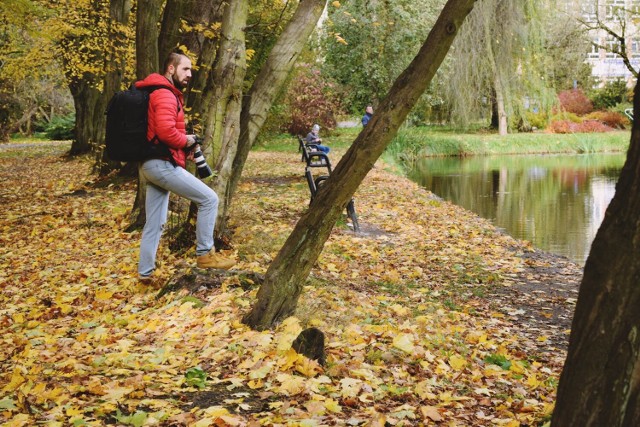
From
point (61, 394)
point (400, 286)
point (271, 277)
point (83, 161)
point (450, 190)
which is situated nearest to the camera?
point (61, 394)

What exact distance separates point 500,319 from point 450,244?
3967mm

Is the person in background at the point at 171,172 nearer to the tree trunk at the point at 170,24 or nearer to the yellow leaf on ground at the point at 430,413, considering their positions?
the yellow leaf on ground at the point at 430,413

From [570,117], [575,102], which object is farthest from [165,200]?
[575,102]

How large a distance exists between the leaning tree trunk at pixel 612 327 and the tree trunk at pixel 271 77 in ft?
16.6

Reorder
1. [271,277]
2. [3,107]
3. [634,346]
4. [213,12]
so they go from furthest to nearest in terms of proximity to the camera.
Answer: [3,107] → [213,12] → [271,277] → [634,346]

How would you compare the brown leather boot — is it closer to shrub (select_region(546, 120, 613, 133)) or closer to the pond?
the pond

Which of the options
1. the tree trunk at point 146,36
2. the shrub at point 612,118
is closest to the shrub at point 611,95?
the shrub at point 612,118

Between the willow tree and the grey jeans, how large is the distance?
29826mm

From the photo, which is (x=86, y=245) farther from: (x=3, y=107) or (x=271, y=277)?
(x=3, y=107)

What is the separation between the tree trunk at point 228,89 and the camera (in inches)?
285

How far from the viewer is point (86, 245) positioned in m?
9.38

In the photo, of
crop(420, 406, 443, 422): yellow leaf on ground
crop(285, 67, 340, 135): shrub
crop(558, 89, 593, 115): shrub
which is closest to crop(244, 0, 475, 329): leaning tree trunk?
crop(420, 406, 443, 422): yellow leaf on ground

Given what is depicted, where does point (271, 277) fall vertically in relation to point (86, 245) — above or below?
above

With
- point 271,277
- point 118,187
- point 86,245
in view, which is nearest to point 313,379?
point 271,277
